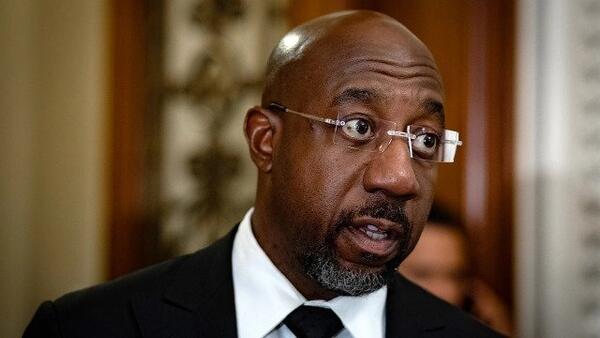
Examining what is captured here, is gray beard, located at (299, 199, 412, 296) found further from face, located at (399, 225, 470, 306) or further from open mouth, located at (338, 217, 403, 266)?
face, located at (399, 225, 470, 306)

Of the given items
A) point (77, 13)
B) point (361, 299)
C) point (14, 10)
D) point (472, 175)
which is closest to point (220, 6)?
point (77, 13)

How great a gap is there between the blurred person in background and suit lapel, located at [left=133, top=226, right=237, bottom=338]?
986 millimetres

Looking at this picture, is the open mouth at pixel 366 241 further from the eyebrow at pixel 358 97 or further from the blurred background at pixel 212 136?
the blurred background at pixel 212 136

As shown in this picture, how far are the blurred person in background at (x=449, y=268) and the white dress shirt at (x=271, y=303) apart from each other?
887mm

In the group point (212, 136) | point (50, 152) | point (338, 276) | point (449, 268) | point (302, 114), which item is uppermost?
point (302, 114)

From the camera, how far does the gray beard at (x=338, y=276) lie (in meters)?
1.42

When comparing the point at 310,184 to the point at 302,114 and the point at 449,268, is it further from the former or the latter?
the point at 449,268

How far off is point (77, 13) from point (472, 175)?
1.52 m

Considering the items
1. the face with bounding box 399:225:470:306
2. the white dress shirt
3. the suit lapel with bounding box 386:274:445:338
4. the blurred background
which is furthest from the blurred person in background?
the white dress shirt

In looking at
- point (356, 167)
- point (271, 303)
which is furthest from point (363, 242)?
point (271, 303)

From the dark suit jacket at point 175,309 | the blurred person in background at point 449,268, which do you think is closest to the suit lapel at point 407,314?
the dark suit jacket at point 175,309

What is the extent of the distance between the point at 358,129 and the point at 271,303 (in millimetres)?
384

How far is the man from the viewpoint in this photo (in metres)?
→ 1.41

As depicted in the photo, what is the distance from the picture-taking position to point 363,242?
4.63ft
